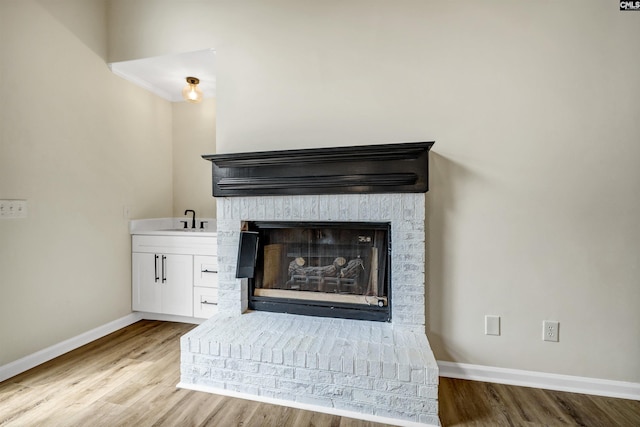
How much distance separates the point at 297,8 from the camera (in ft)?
7.32

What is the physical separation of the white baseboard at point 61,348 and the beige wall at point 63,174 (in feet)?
0.13

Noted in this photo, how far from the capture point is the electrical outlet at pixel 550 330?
6.12 ft

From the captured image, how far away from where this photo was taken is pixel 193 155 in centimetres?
341

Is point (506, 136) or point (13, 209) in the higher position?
point (506, 136)

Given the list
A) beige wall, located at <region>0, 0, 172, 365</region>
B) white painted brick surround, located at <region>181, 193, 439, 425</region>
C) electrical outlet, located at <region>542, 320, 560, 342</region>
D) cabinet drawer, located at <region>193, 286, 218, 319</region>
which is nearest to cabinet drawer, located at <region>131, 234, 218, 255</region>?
beige wall, located at <region>0, 0, 172, 365</region>

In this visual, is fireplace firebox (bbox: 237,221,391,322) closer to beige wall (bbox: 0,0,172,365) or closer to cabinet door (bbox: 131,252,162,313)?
cabinet door (bbox: 131,252,162,313)

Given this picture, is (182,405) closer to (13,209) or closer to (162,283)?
(162,283)

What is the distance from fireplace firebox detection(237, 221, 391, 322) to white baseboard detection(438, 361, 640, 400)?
1.89 feet

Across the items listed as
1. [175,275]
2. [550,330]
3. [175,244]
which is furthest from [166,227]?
[550,330]

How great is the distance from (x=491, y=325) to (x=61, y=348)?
10.2 feet

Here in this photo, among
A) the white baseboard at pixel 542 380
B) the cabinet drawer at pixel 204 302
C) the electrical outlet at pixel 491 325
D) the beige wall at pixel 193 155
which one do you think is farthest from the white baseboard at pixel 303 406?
the beige wall at pixel 193 155

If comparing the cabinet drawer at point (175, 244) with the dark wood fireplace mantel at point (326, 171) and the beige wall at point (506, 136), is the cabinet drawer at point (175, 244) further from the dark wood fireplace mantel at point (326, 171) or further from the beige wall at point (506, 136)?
the beige wall at point (506, 136)

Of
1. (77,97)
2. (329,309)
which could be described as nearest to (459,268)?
(329,309)

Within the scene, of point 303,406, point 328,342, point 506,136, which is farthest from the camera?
point 506,136
